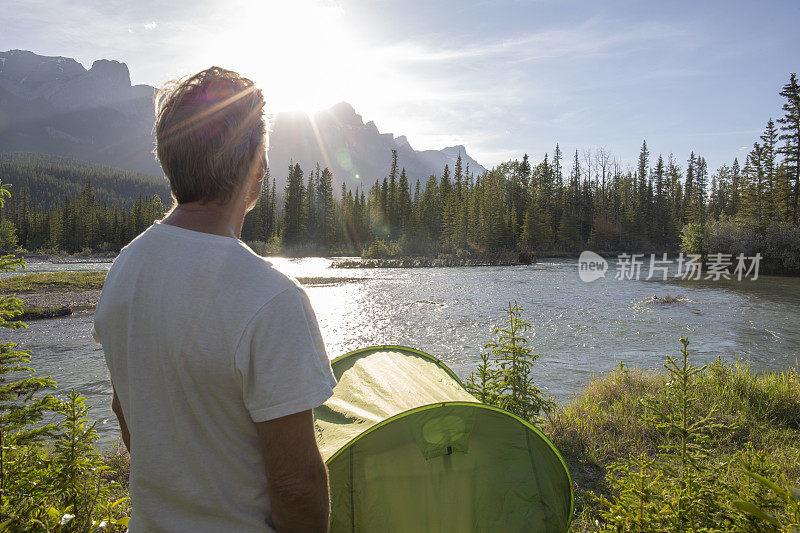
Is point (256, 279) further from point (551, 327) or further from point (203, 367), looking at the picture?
point (551, 327)

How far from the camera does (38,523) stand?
2314 millimetres

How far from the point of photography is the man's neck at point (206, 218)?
136 centimetres

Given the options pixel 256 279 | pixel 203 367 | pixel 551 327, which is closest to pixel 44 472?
pixel 203 367

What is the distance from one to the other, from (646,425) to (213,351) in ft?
17.5

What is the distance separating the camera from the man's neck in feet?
4.46

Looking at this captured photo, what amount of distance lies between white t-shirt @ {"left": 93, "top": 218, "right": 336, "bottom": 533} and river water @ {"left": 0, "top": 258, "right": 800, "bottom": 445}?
6397 mm

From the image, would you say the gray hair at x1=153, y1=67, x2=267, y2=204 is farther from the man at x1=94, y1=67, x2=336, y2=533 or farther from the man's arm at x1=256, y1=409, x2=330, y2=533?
the man's arm at x1=256, y1=409, x2=330, y2=533

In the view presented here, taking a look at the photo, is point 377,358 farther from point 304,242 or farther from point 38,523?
point 304,242

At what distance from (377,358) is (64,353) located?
35.6 feet

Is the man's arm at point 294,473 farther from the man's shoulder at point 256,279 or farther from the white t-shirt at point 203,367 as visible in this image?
the man's shoulder at point 256,279

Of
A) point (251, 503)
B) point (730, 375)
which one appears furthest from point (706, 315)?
point (251, 503)

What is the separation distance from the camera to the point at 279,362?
1.20m

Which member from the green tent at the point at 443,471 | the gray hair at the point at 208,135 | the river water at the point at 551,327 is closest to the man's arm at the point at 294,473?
the gray hair at the point at 208,135

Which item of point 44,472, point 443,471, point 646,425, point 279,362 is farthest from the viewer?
point 646,425
